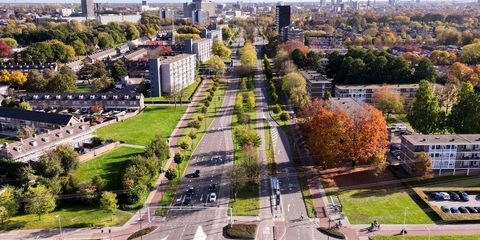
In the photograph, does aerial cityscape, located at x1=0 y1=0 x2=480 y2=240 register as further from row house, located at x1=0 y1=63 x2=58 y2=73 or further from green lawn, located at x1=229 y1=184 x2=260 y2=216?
row house, located at x1=0 y1=63 x2=58 y2=73

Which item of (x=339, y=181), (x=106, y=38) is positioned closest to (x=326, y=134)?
(x=339, y=181)

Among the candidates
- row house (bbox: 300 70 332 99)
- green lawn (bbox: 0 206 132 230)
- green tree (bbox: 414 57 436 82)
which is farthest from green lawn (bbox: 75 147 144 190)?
green tree (bbox: 414 57 436 82)

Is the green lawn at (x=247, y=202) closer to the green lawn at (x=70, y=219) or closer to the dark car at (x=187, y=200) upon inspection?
the dark car at (x=187, y=200)

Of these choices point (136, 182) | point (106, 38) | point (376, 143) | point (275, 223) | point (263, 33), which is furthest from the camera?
point (263, 33)

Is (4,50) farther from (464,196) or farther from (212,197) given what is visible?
(464,196)

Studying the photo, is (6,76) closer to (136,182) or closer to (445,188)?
(136,182)

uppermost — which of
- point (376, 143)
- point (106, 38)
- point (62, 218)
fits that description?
point (106, 38)
